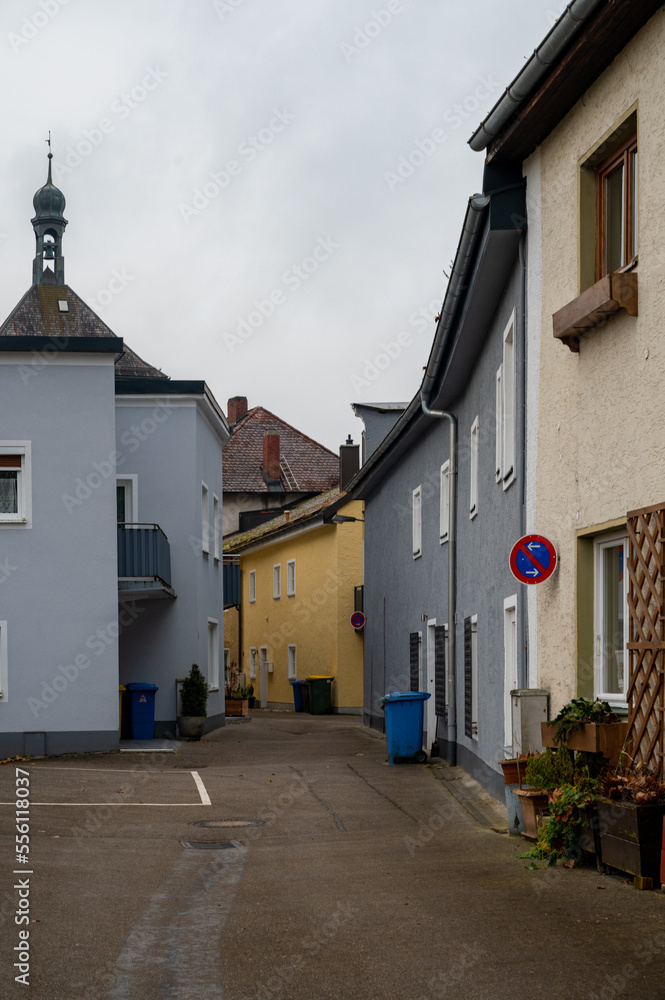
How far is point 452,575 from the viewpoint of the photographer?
1781 cm

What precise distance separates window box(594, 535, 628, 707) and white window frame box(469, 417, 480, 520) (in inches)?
235

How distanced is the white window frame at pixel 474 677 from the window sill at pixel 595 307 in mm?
6649

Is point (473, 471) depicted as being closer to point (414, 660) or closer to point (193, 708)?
point (414, 660)

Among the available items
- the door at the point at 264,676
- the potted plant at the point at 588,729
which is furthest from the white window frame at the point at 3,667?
the door at the point at 264,676

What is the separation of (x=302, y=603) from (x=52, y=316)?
12209 mm

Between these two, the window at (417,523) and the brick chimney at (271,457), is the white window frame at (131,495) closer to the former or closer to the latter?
the window at (417,523)

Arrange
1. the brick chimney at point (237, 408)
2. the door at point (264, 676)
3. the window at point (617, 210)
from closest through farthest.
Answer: the window at point (617, 210) → the door at point (264, 676) → the brick chimney at point (237, 408)

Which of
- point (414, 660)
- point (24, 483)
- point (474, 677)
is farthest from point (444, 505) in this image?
point (24, 483)

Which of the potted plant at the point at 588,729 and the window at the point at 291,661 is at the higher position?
the potted plant at the point at 588,729

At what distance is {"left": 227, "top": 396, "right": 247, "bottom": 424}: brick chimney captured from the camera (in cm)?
6297

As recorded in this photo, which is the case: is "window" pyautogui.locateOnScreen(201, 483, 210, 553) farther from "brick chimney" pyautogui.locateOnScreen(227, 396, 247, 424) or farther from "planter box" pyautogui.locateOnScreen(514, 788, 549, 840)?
"brick chimney" pyautogui.locateOnScreen(227, 396, 247, 424)

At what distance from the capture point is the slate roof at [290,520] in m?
36.5

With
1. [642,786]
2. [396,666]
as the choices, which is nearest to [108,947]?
[642,786]

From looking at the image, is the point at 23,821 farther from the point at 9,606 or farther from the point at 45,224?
the point at 45,224
